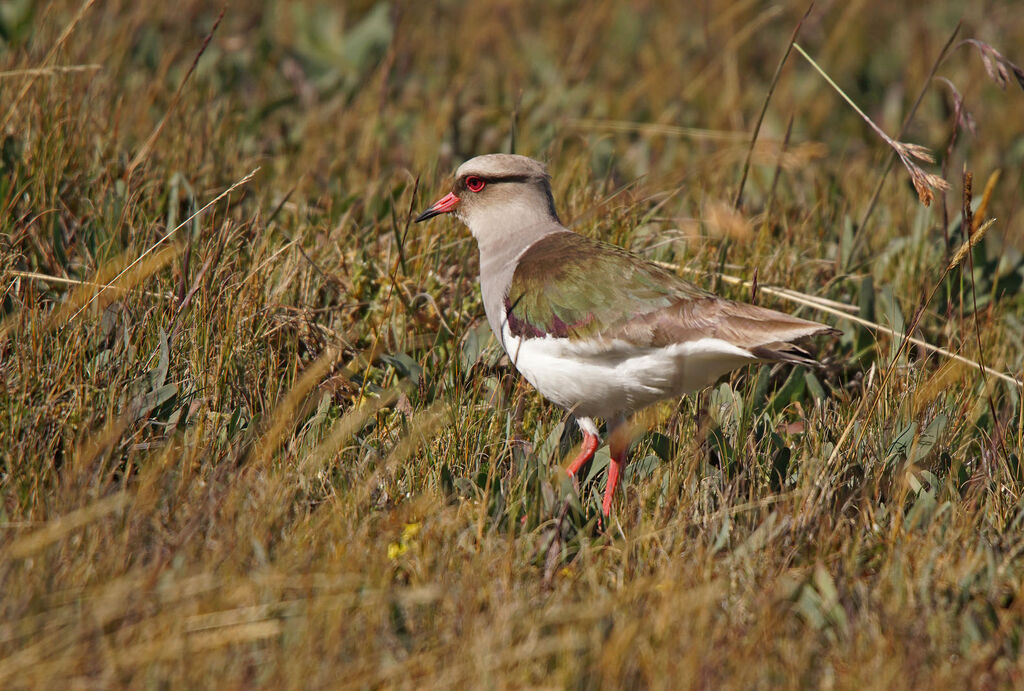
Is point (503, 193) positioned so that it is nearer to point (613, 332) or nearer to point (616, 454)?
point (613, 332)

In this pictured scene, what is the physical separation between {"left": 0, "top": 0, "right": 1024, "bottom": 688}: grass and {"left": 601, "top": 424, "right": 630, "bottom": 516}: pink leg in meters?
0.11

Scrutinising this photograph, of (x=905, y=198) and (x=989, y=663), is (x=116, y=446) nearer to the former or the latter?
(x=989, y=663)

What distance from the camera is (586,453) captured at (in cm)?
429

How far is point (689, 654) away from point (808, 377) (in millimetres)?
2186

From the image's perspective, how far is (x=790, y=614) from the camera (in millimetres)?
3125

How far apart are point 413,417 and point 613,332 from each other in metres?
0.81

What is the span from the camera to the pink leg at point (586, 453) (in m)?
4.26

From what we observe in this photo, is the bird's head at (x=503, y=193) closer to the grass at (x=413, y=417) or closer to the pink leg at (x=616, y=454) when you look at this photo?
the grass at (x=413, y=417)

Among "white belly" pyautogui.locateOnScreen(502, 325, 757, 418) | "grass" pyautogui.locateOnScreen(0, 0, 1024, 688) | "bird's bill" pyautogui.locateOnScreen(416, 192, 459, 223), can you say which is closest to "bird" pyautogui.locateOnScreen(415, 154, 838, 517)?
"white belly" pyautogui.locateOnScreen(502, 325, 757, 418)

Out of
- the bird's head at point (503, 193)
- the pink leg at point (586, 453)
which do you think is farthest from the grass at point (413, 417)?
the bird's head at point (503, 193)

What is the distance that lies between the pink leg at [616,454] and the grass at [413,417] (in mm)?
115

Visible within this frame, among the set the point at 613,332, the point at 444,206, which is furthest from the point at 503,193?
the point at 613,332

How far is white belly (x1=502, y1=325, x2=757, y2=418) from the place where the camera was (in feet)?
12.5

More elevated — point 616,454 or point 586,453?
point 616,454
